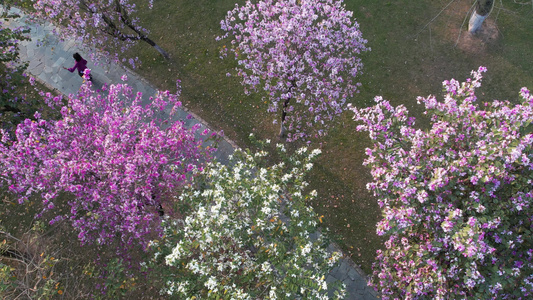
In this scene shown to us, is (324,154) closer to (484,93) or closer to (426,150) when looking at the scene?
(426,150)

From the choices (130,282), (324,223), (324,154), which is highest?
(324,154)

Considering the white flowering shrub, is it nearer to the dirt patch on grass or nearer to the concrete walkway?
the concrete walkway

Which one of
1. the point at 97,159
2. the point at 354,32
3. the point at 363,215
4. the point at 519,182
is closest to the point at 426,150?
the point at 519,182

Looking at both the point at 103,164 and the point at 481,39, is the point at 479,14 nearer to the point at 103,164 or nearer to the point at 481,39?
the point at 481,39

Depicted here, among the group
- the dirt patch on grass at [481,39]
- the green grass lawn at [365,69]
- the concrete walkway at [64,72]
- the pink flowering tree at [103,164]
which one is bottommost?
the pink flowering tree at [103,164]

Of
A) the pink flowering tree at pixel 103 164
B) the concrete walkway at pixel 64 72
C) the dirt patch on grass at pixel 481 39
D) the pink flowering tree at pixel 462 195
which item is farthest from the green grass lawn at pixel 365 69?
the pink flowering tree at pixel 103 164

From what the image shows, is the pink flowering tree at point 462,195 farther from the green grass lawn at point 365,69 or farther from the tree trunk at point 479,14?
the tree trunk at point 479,14

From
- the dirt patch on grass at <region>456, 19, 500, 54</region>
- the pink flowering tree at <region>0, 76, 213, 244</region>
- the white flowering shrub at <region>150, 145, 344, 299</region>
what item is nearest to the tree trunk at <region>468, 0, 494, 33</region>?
the dirt patch on grass at <region>456, 19, 500, 54</region>
